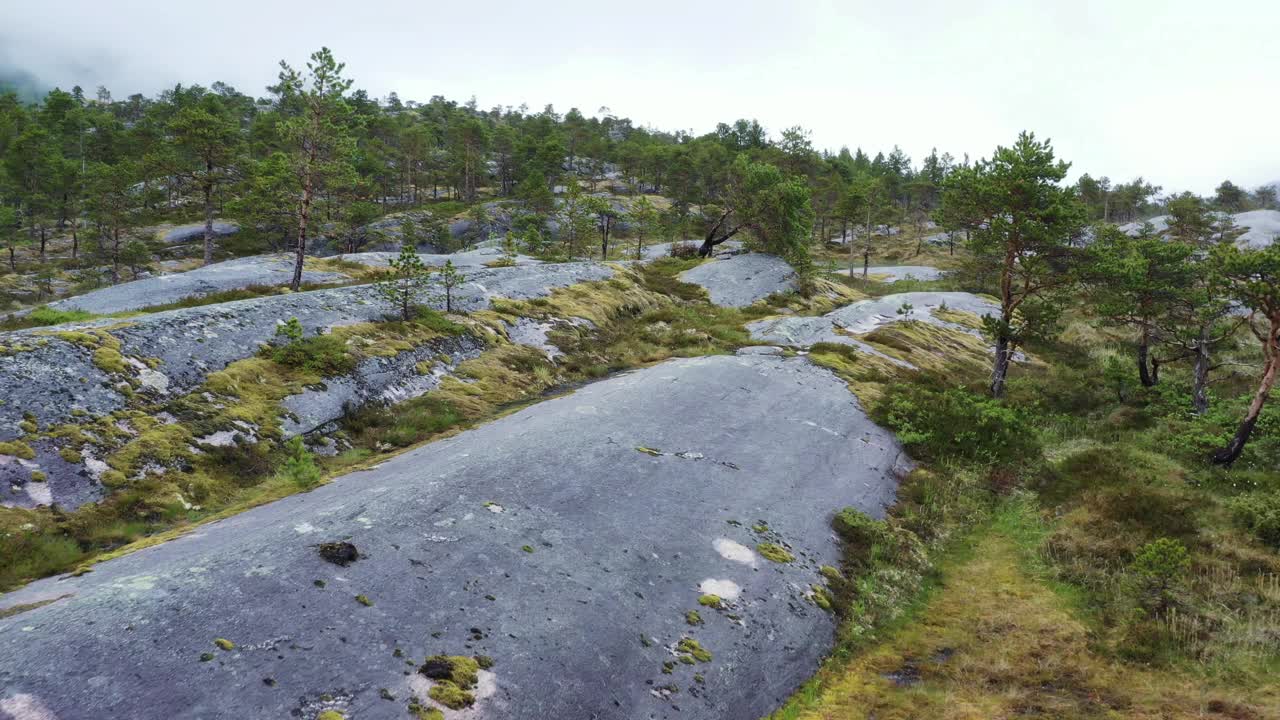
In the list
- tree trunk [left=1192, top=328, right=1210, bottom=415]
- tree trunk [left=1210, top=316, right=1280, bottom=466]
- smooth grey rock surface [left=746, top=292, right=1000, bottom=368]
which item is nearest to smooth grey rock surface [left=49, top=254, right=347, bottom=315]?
smooth grey rock surface [left=746, top=292, right=1000, bottom=368]

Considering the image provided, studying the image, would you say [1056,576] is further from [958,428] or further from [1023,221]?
[1023,221]

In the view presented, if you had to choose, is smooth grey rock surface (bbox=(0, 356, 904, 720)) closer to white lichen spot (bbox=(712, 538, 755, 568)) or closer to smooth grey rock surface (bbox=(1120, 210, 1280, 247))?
white lichen spot (bbox=(712, 538, 755, 568))

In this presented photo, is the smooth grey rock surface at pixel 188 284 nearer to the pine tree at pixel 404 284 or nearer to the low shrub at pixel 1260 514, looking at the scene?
the pine tree at pixel 404 284

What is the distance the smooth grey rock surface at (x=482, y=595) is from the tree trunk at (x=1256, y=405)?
12.3 meters

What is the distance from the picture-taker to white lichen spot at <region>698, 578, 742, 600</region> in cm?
912

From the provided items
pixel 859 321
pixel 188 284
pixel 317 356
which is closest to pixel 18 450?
pixel 317 356

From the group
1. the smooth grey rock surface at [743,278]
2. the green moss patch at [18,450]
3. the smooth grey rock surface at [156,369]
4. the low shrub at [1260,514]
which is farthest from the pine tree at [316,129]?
the low shrub at [1260,514]

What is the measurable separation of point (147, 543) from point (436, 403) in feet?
27.9

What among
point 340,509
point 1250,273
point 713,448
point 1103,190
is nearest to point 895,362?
point 1250,273

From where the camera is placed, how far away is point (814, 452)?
51.1 feet

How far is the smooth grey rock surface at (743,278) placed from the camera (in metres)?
41.2

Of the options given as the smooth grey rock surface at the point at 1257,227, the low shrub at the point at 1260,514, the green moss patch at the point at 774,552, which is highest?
the smooth grey rock surface at the point at 1257,227

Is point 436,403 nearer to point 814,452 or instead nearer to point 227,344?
point 227,344

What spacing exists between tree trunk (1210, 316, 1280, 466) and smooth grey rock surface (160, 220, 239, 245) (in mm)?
93377
